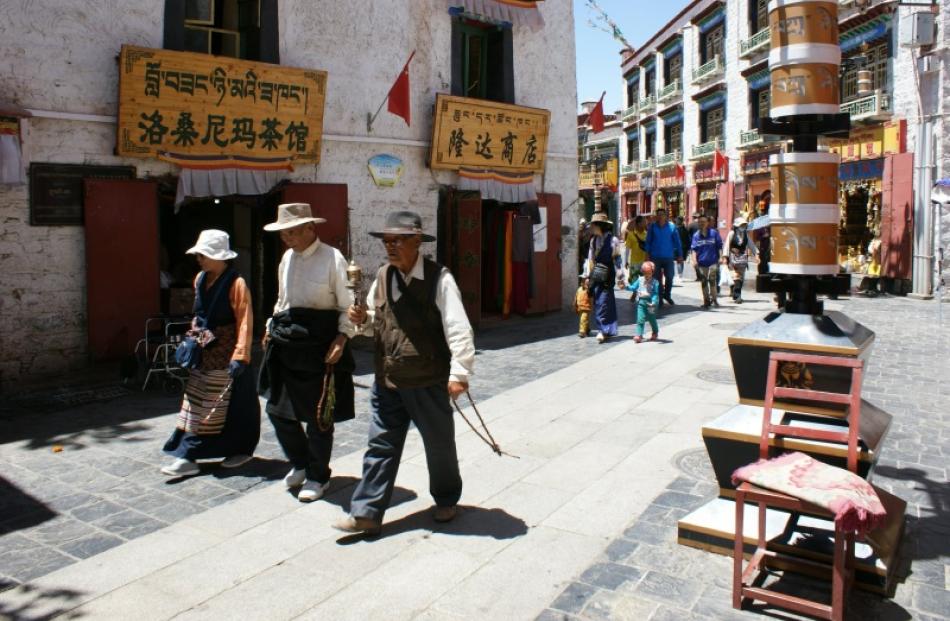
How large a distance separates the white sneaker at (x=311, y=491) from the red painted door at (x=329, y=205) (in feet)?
19.5

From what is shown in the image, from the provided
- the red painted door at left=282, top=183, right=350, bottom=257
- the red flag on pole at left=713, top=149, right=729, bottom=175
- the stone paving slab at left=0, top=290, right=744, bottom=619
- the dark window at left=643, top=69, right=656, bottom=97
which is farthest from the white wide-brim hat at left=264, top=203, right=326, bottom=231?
the dark window at left=643, top=69, right=656, bottom=97

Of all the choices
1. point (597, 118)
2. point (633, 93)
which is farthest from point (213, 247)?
point (633, 93)

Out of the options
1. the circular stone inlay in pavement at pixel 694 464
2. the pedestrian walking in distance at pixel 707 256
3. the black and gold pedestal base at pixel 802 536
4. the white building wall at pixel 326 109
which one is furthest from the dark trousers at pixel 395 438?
the pedestrian walking in distance at pixel 707 256

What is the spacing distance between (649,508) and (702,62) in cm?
2766

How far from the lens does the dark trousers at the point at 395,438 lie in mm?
4359

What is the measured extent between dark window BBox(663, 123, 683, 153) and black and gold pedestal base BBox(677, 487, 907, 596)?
29554 mm

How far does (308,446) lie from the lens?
518cm

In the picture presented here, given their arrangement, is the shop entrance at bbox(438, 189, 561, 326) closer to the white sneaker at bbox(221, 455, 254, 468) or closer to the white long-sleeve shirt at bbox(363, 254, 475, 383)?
the white sneaker at bbox(221, 455, 254, 468)

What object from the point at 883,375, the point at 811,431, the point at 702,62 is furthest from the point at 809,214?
the point at 702,62

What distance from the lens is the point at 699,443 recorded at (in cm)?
616

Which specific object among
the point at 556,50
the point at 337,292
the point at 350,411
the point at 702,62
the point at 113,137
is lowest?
the point at 350,411

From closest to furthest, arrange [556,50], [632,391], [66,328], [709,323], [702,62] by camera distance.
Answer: [632,391] → [66,328] → [709,323] → [556,50] → [702,62]

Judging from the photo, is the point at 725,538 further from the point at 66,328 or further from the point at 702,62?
the point at 702,62

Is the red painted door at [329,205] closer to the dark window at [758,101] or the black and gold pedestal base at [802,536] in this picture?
the black and gold pedestal base at [802,536]
